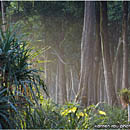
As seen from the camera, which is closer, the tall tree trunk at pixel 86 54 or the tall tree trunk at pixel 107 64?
the tall tree trunk at pixel 86 54

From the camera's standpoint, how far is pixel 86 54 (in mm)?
12305

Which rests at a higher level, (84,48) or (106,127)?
(84,48)

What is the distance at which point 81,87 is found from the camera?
11.8 metres

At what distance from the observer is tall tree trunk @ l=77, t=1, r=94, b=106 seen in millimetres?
11682

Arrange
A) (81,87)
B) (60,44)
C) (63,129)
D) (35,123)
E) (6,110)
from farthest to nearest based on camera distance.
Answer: (60,44)
(81,87)
(63,129)
(35,123)
(6,110)

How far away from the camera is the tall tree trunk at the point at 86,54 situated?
460 inches

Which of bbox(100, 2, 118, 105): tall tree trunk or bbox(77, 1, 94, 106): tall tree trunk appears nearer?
bbox(77, 1, 94, 106): tall tree trunk

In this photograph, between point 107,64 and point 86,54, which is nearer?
point 86,54

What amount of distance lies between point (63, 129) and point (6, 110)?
5.68 feet

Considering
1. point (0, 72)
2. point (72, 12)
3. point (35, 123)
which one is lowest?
point (35, 123)

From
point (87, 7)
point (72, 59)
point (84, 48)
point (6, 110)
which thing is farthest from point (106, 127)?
point (72, 59)

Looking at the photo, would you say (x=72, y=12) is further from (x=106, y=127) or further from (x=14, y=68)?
(x=14, y=68)

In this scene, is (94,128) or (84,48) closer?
(94,128)

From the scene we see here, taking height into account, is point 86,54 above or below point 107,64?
above
